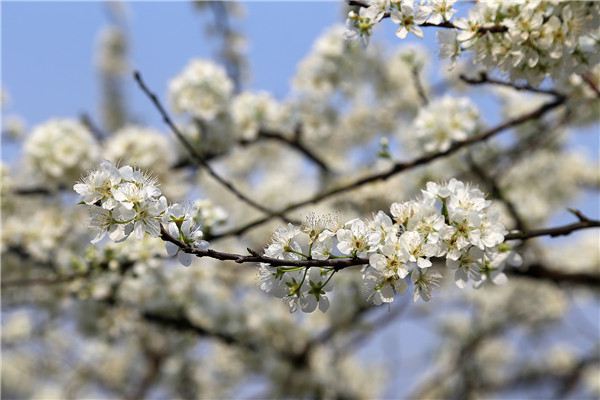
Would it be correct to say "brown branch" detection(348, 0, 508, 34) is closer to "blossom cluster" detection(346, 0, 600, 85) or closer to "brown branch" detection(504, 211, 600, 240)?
"blossom cluster" detection(346, 0, 600, 85)

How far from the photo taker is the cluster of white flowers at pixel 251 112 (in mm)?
4527

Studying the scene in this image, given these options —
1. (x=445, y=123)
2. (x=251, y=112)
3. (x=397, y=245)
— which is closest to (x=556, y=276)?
(x=445, y=123)

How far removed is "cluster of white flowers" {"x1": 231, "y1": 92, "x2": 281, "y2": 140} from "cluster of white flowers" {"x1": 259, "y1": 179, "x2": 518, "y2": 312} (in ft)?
10.0

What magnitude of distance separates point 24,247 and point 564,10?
125 inches

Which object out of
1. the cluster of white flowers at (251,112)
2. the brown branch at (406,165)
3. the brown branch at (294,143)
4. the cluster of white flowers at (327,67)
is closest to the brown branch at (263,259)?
the brown branch at (406,165)

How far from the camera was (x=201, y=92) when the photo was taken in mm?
4121

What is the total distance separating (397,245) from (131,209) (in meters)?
0.58

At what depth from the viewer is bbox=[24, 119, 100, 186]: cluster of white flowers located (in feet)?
12.5

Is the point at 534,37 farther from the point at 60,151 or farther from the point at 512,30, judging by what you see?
the point at 60,151

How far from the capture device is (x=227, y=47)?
6305mm

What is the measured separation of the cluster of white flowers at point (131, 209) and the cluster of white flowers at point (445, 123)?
77.1 inches

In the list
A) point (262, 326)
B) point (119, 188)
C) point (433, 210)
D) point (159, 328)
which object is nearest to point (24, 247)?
point (159, 328)

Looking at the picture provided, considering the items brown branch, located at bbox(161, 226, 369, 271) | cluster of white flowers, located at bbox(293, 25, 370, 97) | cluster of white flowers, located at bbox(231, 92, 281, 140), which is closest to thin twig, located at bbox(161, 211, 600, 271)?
brown branch, located at bbox(161, 226, 369, 271)

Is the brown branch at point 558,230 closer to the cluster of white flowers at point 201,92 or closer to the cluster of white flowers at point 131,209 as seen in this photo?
the cluster of white flowers at point 131,209
